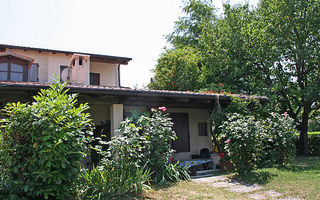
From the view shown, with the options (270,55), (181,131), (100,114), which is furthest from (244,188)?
(270,55)

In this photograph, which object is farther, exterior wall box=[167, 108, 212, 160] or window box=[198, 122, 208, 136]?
window box=[198, 122, 208, 136]

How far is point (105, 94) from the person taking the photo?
289 inches

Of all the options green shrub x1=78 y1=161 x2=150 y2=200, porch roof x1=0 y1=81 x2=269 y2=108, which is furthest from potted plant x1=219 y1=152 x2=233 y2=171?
green shrub x1=78 y1=161 x2=150 y2=200

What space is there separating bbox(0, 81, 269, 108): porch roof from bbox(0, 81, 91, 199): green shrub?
80.1 inches

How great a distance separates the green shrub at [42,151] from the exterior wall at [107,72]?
432 inches

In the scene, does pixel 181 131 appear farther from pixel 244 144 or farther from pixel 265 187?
pixel 265 187

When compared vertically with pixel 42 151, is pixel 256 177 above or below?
below

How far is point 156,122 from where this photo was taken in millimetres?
6883

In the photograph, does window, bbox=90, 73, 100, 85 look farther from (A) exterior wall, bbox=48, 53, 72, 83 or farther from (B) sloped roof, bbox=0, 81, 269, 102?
(B) sloped roof, bbox=0, 81, 269, 102

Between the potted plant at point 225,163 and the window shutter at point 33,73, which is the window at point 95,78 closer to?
the window shutter at point 33,73

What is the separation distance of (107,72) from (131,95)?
8.55m

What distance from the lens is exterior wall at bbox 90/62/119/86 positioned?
50.6 feet

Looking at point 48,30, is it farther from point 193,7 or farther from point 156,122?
point 193,7

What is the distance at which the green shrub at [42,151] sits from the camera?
414cm
